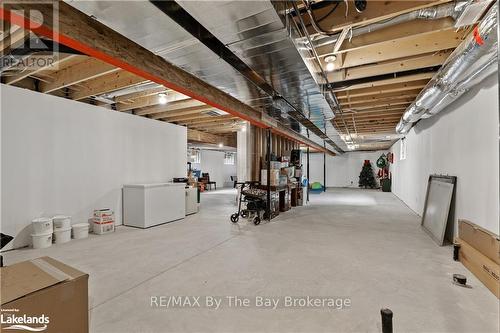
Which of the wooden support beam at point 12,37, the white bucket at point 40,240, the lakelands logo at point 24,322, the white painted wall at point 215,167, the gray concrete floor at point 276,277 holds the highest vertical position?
the wooden support beam at point 12,37

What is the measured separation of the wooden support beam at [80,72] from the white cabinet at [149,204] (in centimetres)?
214

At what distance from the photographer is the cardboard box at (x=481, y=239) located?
2.34 metres

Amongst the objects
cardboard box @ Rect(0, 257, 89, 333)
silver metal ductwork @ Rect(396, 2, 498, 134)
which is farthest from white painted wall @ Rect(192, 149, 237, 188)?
cardboard box @ Rect(0, 257, 89, 333)

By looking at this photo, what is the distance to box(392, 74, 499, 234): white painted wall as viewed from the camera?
267 centimetres

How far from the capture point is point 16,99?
3.55m

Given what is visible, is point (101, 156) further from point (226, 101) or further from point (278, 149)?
point (278, 149)

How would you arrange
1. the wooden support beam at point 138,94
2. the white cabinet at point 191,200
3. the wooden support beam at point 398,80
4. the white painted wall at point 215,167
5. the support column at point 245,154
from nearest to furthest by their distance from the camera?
the wooden support beam at point 398,80
the wooden support beam at point 138,94
the white cabinet at point 191,200
the support column at point 245,154
the white painted wall at point 215,167

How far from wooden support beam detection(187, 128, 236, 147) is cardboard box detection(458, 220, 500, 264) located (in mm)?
7111

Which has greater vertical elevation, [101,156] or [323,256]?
[101,156]

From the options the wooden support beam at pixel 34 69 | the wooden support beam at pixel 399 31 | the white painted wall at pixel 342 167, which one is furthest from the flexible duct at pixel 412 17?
the white painted wall at pixel 342 167

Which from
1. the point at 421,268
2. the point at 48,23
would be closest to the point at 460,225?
the point at 421,268

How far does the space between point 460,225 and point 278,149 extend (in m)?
4.94

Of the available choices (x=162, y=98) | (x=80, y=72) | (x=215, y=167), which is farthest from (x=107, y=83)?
(x=215, y=167)

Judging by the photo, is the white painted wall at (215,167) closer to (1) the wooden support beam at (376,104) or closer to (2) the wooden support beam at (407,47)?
A: (1) the wooden support beam at (376,104)
